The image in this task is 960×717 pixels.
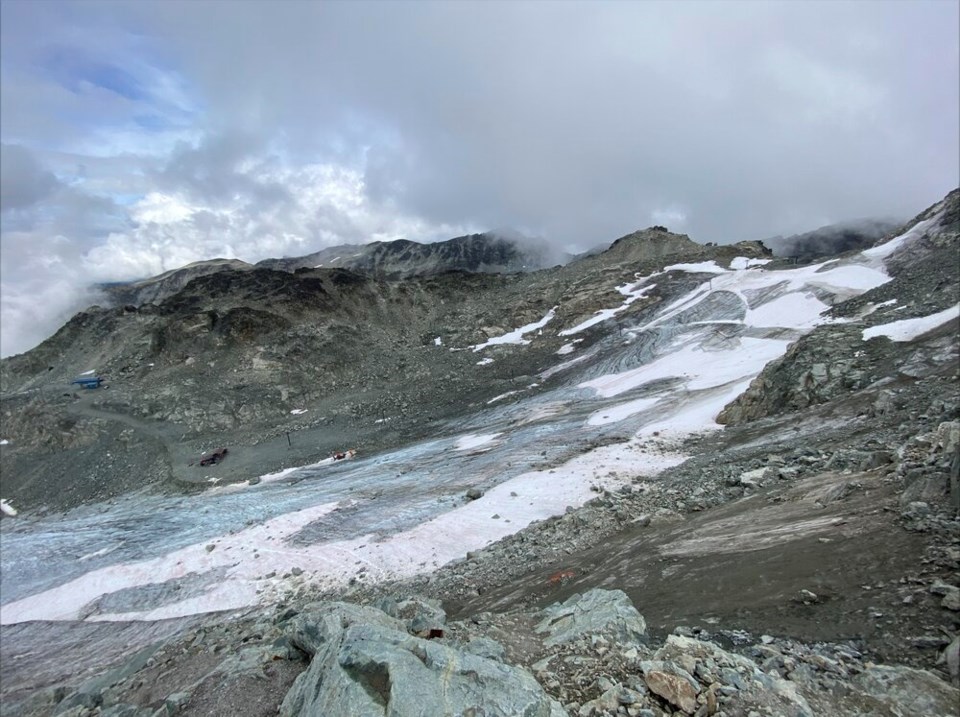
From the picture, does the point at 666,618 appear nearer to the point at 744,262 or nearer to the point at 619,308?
the point at 619,308

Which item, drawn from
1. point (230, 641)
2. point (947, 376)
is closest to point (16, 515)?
point (230, 641)

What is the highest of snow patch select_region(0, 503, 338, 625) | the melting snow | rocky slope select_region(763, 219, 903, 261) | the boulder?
rocky slope select_region(763, 219, 903, 261)

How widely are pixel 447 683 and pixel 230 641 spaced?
9.78m

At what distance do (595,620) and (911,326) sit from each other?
25.6 meters

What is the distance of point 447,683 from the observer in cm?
583

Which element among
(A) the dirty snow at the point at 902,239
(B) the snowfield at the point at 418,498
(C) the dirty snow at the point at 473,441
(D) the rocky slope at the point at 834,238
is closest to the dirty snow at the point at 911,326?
(B) the snowfield at the point at 418,498

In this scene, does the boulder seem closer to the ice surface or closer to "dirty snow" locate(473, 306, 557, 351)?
the ice surface

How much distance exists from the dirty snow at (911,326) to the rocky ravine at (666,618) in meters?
3.18

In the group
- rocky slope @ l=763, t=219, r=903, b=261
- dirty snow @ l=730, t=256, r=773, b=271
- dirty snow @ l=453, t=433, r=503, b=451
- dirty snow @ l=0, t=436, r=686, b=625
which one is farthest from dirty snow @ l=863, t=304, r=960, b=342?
rocky slope @ l=763, t=219, r=903, b=261

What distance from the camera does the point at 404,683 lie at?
571cm

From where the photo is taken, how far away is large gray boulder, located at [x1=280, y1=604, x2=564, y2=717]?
5543 millimetres

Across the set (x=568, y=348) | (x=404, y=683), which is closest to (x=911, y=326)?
(x=404, y=683)

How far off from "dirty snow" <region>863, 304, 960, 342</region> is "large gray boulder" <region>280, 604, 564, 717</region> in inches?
1043

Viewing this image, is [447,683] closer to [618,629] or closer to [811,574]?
[618,629]
